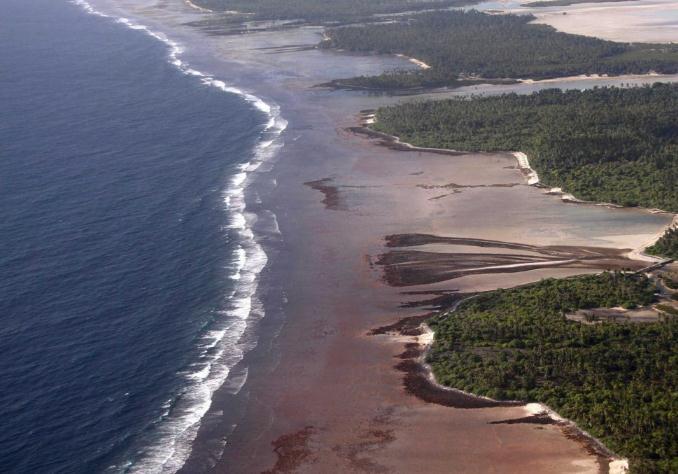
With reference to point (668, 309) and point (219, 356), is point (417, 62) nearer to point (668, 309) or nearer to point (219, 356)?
point (668, 309)

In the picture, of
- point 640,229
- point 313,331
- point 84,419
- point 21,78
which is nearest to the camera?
point 84,419

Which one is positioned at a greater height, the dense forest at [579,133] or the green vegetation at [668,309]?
the dense forest at [579,133]

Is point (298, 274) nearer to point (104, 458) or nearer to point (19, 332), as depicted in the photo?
point (19, 332)

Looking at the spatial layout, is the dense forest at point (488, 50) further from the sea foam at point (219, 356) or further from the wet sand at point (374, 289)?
the sea foam at point (219, 356)

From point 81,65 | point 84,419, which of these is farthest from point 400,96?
point 84,419

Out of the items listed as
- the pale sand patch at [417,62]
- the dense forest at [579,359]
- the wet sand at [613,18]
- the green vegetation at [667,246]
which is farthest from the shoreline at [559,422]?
the wet sand at [613,18]

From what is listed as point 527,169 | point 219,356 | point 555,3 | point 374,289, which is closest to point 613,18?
point 555,3
